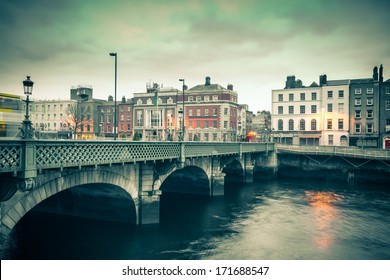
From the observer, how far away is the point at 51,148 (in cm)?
1377

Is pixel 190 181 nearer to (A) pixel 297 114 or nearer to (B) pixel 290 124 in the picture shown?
(B) pixel 290 124

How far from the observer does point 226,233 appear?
24.3 meters

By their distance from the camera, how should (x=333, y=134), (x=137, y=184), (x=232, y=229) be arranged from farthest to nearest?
(x=333, y=134), (x=232, y=229), (x=137, y=184)

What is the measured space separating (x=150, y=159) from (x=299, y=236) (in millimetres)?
12344

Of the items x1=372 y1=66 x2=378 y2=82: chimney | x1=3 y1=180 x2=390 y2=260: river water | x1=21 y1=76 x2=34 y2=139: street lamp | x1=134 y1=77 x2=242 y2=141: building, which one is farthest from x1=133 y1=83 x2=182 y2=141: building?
x1=21 y1=76 x2=34 y2=139: street lamp

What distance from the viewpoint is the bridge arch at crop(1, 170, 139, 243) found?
44.7ft

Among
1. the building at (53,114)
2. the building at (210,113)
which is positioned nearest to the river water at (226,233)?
the building at (210,113)

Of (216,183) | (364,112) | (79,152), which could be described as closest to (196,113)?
(364,112)

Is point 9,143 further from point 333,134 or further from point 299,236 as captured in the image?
point 333,134

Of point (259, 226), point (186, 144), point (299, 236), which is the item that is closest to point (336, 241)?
point (299, 236)

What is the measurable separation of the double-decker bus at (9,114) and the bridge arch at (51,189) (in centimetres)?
431

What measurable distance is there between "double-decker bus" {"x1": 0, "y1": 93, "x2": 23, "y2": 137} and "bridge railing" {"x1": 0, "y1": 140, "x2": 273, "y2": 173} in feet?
16.1

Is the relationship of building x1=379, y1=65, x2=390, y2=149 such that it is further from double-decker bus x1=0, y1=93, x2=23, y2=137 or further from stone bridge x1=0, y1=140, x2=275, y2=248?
double-decker bus x1=0, y1=93, x2=23, y2=137

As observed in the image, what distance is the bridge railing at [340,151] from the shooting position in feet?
156
